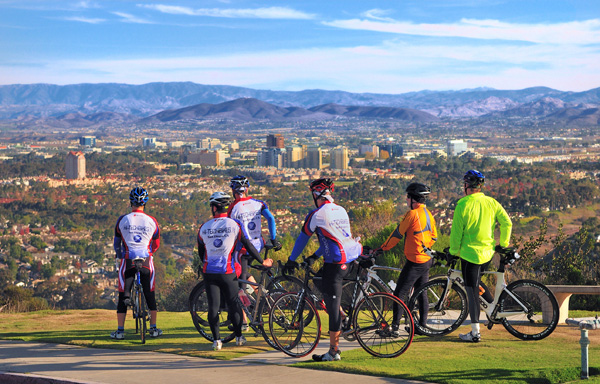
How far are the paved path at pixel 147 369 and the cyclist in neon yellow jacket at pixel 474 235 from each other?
58.4 inches

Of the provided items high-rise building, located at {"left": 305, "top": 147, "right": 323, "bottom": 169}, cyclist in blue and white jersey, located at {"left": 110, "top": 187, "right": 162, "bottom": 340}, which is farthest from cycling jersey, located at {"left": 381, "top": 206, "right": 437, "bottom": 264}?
high-rise building, located at {"left": 305, "top": 147, "right": 323, "bottom": 169}

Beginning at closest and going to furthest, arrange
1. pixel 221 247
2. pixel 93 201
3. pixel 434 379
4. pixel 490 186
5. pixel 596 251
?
pixel 434 379, pixel 221 247, pixel 596 251, pixel 490 186, pixel 93 201

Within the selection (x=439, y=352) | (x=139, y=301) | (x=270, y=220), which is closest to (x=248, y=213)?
(x=270, y=220)

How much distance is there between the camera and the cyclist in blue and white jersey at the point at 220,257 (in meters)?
7.85

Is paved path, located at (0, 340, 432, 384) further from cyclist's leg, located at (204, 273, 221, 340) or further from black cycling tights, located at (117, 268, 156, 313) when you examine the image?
black cycling tights, located at (117, 268, 156, 313)

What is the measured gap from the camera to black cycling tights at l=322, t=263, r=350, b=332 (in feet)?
24.0

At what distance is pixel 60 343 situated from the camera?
894 centimetres

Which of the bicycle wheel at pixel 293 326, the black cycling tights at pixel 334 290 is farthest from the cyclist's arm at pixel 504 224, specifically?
the bicycle wheel at pixel 293 326

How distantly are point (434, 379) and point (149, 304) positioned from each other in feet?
12.8

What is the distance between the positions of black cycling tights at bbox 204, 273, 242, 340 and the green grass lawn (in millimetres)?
393

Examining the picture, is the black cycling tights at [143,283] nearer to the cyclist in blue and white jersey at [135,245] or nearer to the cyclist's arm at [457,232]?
the cyclist in blue and white jersey at [135,245]

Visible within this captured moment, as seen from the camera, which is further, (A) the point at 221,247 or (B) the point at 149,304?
(B) the point at 149,304

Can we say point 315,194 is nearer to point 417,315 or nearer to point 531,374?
point 417,315

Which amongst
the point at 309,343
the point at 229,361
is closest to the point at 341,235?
the point at 309,343
